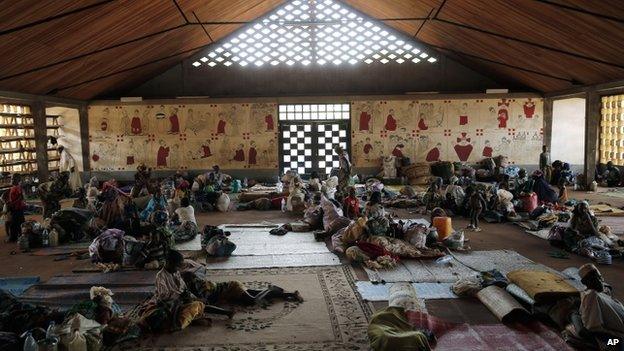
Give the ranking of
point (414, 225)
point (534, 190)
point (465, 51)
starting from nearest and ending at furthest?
point (414, 225) → point (534, 190) → point (465, 51)

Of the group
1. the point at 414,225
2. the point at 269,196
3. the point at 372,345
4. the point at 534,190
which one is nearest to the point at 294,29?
the point at 269,196

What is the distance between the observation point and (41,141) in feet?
49.1

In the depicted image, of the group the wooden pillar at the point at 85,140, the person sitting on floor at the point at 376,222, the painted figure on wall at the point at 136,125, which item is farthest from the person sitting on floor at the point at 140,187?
the wooden pillar at the point at 85,140

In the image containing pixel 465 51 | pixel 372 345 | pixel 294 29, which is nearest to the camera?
pixel 372 345

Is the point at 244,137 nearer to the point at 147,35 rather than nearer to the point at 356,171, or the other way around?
the point at 356,171

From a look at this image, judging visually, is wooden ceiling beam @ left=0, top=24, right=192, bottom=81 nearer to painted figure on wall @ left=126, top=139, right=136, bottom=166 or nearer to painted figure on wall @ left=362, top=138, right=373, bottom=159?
painted figure on wall @ left=126, top=139, right=136, bottom=166

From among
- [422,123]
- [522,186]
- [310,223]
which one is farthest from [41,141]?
[522,186]

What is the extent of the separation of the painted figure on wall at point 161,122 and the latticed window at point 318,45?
2025 millimetres

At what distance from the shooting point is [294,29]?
17.8 meters

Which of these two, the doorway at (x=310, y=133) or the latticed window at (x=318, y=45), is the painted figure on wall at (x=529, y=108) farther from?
the doorway at (x=310, y=133)

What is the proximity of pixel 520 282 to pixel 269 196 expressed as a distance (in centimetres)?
860

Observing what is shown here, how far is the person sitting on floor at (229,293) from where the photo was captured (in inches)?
237

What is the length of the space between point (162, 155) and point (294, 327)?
45.5 feet

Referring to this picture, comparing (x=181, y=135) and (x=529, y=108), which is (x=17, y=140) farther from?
(x=529, y=108)
